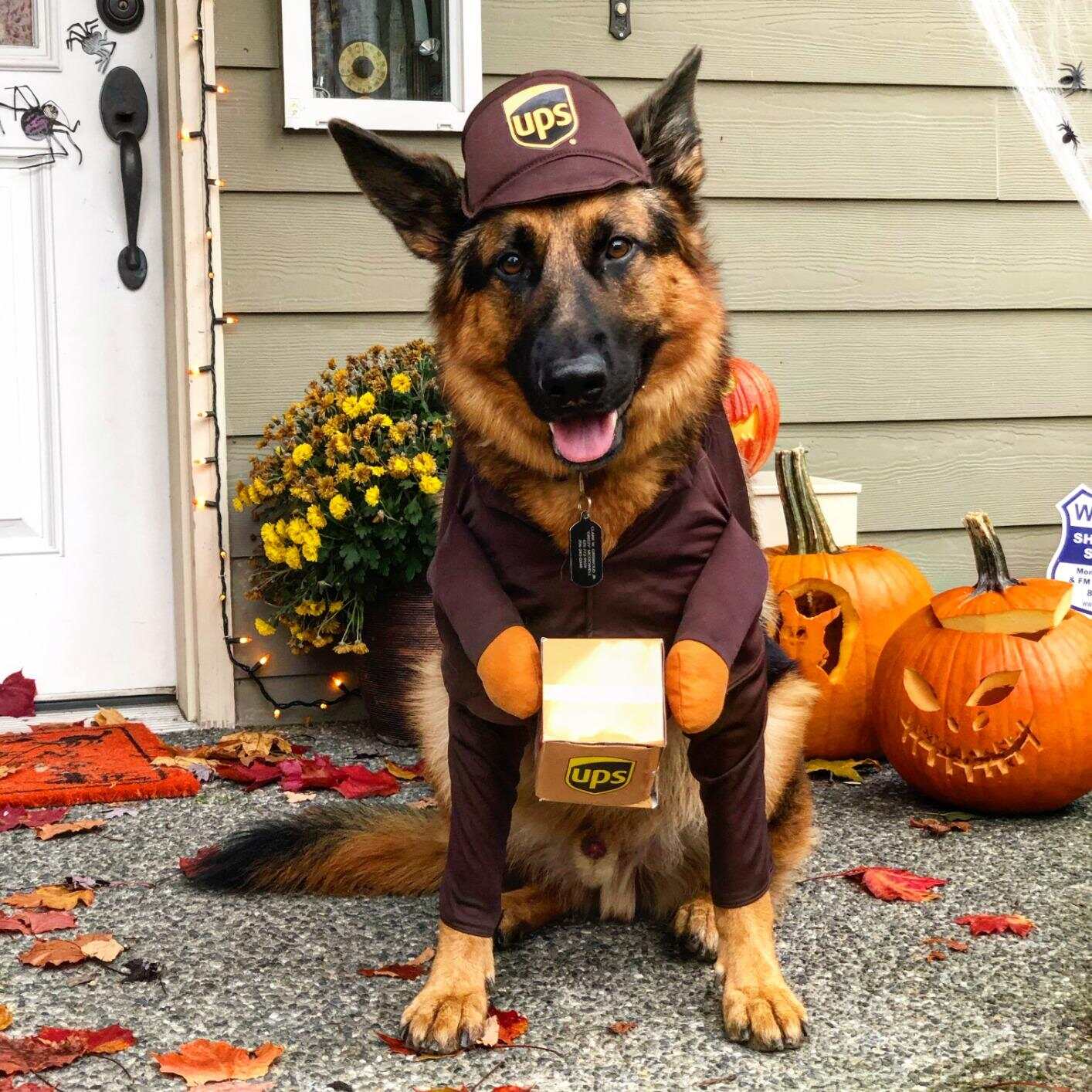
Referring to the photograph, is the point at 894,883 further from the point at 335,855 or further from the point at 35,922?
the point at 35,922

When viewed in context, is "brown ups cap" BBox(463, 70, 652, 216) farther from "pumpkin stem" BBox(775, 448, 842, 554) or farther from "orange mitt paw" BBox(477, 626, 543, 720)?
"pumpkin stem" BBox(775, 448, 842, 554)

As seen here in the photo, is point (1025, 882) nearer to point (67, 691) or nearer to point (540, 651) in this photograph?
point (540, 651)

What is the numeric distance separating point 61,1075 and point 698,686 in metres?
1.12

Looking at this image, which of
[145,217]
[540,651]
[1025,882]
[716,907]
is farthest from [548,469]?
[145,217]

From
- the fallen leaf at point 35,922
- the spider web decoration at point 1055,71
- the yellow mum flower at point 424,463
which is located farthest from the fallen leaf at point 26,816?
the spider web decoration at point 1055,71

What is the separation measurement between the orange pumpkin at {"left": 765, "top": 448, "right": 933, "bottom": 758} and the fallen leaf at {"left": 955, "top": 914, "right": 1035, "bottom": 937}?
110 centimetres

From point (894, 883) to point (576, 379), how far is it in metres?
1.39

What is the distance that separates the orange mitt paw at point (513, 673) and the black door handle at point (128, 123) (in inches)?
100

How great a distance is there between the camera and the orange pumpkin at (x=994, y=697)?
3.02 metres

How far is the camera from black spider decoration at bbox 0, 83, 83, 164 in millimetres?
3855

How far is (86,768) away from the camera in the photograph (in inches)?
135

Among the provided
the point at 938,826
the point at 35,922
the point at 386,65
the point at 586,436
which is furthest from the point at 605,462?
the point at 386,65

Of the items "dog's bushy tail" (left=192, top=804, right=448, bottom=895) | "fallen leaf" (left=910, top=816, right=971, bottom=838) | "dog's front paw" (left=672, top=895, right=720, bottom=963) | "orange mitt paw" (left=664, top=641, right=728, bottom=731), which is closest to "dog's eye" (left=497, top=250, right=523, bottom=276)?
→ "orange mitt paw" (left=664, top=641, right=728, bottom=731)

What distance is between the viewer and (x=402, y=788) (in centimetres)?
339
